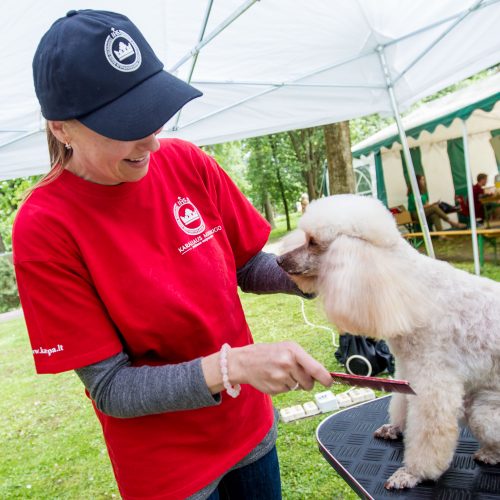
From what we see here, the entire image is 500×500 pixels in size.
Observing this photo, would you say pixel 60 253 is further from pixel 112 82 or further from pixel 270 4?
pixel 270 4

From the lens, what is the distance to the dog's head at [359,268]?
1.35 meters

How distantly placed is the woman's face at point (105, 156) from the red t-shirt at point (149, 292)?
0.10ft

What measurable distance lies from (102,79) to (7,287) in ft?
38.5

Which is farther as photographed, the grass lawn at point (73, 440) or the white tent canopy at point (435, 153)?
the white tent canopy at point (435, 153)

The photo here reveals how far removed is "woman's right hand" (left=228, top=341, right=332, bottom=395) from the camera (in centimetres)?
84

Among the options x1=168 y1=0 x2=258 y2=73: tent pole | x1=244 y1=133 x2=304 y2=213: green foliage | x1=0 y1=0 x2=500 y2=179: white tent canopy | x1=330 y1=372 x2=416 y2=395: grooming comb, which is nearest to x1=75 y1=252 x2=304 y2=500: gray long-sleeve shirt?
x1=330 y1=372 x2=416 y2=395: grooming comb

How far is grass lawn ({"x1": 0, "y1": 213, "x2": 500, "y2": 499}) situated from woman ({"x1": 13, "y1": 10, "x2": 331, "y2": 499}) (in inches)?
28.3

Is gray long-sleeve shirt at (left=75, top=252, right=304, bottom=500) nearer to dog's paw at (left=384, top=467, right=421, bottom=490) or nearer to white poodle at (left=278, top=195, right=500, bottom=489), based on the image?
white poodle at (left=278, top=195, right=500, bottom=489)

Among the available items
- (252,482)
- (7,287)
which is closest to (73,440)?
(252,482)

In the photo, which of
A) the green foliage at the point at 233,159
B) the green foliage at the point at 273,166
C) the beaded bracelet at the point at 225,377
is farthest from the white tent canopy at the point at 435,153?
the green foliage at the point at 273,166

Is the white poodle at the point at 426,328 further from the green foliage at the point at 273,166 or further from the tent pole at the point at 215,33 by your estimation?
the green foliage at the point at 273,166

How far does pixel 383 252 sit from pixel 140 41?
977 millimetres

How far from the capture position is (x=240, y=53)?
334 cm

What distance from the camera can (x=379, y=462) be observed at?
59.5 inches
